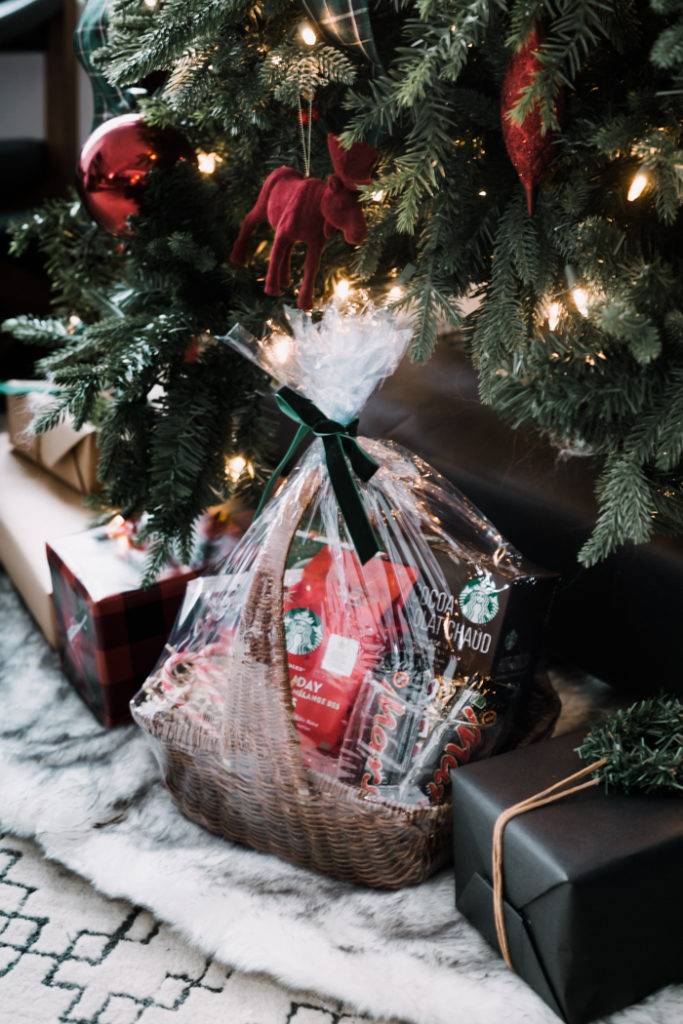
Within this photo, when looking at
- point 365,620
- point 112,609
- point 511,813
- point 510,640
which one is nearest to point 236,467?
point 112,609

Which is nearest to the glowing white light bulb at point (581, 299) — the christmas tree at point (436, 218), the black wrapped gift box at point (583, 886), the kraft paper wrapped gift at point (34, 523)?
the christmas tree at point (436, 218)

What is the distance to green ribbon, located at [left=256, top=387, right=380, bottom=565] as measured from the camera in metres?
0.84

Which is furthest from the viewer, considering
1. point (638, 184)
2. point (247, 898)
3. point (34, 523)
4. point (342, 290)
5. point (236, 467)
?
point (34, 523)

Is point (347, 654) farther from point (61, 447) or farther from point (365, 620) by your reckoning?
point (61, 447)

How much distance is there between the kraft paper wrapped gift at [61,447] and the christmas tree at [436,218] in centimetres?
30

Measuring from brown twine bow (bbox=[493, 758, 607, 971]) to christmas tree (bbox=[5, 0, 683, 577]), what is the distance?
0.71 ft

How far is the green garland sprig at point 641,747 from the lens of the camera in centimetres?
75

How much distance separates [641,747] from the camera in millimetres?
769

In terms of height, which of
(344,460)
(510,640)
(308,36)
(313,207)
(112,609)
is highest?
(308,36)

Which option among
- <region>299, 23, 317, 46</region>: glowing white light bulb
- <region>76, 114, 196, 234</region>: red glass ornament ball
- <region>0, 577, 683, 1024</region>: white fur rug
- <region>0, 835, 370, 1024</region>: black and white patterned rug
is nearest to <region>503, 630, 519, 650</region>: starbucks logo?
<region>0, 577, 683, 1024</region>: white fur rug

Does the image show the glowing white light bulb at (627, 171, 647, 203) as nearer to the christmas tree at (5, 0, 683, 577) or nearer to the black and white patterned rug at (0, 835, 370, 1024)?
the christmas tree at (5, 0, 683, 577)

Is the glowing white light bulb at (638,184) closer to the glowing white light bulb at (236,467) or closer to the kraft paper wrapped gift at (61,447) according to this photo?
the glowing white light bulb at (236,467)

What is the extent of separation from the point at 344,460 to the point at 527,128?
1.15 ft

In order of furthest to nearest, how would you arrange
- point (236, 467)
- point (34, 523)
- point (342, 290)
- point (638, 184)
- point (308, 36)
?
point (34, 523) → point (236, 467) → point (342, 290) → point (308, 36) → point (638, 184)
